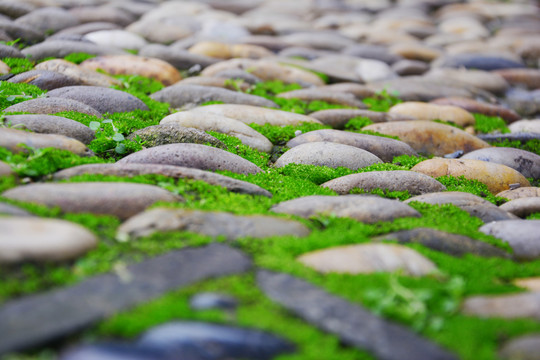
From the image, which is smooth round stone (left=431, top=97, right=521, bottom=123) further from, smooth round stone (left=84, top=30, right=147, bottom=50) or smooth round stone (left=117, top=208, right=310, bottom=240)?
smooth round stone (left=84, top=30, right=147, bottom=50)

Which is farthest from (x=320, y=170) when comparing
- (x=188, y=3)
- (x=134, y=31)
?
(x=188, y=3)

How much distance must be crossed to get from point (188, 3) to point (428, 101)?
21.5 feet

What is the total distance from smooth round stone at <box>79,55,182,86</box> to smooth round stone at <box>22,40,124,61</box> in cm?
32

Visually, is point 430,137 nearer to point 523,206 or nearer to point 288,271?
point 523,206

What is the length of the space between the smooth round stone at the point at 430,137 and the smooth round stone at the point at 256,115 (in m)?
0.73

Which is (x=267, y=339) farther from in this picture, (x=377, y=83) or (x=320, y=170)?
(x=377, y=83)

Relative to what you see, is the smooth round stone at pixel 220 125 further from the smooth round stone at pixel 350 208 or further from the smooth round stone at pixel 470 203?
the smooth round stone at pixel 470 203

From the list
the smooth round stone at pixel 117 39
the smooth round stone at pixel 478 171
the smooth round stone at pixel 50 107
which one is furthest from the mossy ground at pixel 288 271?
the smooth round stone at pixel 117 39

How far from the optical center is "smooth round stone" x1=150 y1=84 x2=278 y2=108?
15.7 feet

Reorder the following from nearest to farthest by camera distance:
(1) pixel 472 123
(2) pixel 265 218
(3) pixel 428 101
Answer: (2) pixel 265 218, (1) pixel 472 123, (3) pixel 428 101

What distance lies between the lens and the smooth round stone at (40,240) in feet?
5.89

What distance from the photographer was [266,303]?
180 centimetres

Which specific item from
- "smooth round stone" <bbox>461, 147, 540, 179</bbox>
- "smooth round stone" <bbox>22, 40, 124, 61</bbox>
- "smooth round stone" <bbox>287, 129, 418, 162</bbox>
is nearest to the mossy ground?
"smooth round stone" <bbox>287, 129, 418, 162</bbox>

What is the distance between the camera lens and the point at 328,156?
12.1 ft
